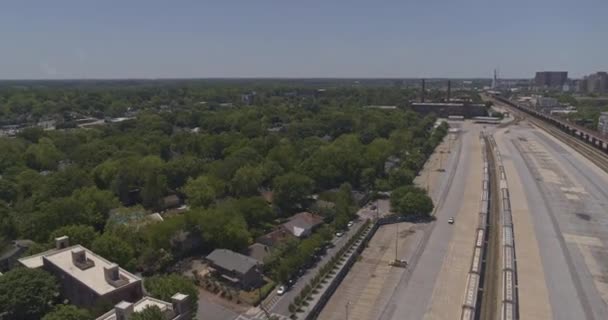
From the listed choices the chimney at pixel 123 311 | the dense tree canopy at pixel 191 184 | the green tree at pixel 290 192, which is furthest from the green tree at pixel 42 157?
the chimney at pixel 123 311

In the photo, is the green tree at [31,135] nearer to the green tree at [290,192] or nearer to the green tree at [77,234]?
the green tree at [77,234]

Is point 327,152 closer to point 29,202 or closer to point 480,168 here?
point 480,168

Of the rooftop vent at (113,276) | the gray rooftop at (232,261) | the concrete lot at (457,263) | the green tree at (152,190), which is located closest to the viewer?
the rooftop vent at (113,276)

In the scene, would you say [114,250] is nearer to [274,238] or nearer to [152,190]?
[274,238]

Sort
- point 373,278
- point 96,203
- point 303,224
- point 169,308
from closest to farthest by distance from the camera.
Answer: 1. point 169,308
2. point 373,278
3. point 96,203
4. point 303,224

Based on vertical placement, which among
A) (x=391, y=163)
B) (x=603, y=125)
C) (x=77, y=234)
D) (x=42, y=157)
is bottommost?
(x=77, y=234)

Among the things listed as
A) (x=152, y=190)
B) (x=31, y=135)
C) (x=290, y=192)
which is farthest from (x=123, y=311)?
(x=31, y=135)

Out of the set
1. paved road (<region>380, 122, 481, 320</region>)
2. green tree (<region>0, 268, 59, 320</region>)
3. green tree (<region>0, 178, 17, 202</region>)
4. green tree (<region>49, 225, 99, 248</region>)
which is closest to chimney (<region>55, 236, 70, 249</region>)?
green tree (<region>49, 225, 99, 248</region>)
